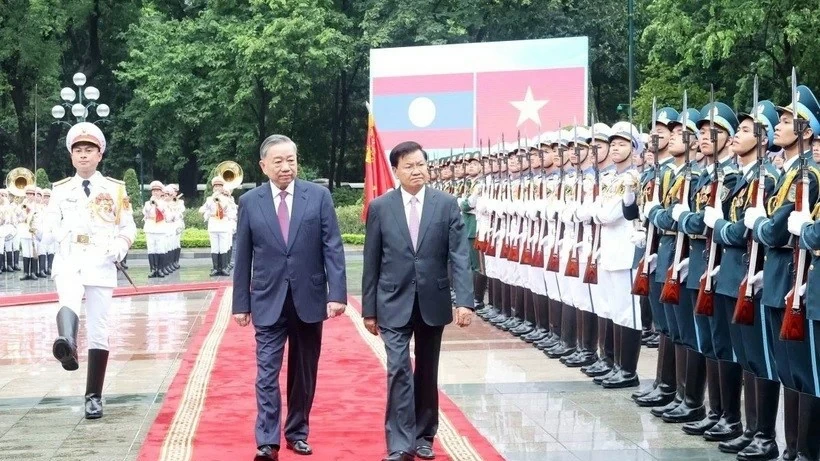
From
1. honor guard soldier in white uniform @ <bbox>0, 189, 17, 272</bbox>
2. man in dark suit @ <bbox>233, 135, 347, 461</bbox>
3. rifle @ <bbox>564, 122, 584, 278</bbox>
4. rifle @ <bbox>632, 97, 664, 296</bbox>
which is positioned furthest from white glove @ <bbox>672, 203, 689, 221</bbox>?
honor guard soldier in white uniform @ <bbox>0, 189, 17, 272</bbox>

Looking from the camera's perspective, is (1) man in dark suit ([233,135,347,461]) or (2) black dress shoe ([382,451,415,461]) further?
(1) man in dark suit ([233,135,347,461])

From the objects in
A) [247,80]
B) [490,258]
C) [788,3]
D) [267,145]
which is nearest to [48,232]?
[267,145]

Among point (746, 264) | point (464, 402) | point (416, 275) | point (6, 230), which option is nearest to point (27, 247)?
point (6, 230)

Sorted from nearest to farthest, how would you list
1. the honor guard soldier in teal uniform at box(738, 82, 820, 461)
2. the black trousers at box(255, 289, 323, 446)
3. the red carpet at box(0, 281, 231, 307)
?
the honor guard soldier in teal uniform at box(738, 82, 820, 461), the black trousers at box(255, 289, 323, 446), the red carpet at box(0, 281, 231, 307)

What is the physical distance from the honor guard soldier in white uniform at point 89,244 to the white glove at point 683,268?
11.8 ft

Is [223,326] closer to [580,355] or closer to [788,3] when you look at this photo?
[580,355]

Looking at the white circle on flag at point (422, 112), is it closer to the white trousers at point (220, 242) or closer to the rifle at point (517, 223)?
the white trousers at point (220, 242)

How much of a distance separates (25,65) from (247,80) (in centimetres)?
883

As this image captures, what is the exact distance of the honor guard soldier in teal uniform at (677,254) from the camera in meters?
7.85

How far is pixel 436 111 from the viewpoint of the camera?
26.5 metres

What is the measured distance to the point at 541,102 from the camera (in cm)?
2598

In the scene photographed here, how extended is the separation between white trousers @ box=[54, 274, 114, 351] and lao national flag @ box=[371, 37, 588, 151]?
17442 mm

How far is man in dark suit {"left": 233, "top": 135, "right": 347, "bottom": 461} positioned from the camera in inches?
286

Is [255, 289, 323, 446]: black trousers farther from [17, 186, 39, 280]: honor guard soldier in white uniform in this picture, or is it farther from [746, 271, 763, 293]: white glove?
[17, 186, 39, 280]: honor guard soldier in white uniform
